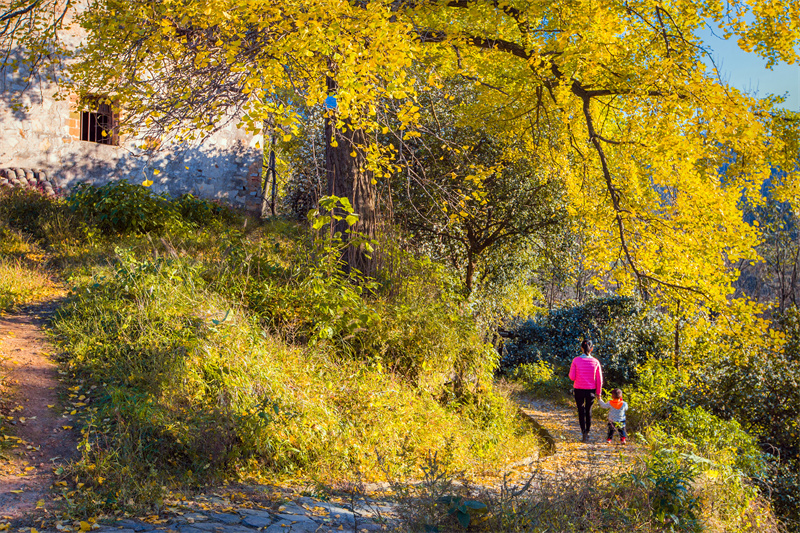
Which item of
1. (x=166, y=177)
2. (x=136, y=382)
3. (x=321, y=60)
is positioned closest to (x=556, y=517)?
(x=136, y=382)

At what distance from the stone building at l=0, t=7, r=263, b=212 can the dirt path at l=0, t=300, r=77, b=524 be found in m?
5.21

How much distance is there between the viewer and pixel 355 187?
26.4 feet

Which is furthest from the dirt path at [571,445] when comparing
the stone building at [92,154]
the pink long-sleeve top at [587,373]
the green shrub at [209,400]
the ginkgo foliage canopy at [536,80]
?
the stone building at [92,154]

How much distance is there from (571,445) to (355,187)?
5397 millimetres

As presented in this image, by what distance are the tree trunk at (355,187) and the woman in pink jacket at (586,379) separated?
141 inches

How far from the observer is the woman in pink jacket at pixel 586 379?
876 cm

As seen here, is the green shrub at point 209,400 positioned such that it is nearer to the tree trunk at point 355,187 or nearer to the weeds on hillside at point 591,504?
the weeds on hillside at point 591,504

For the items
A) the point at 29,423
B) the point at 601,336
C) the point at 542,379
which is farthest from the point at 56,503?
the point at 601,336

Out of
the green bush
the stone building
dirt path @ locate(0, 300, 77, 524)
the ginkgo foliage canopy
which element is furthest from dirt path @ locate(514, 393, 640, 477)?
the stone building

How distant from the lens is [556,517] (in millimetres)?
4020

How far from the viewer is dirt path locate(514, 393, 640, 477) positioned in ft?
22.9

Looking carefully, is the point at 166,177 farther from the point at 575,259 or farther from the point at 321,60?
the point at 575,259

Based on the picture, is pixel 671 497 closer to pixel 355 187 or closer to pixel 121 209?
pixel 355 187

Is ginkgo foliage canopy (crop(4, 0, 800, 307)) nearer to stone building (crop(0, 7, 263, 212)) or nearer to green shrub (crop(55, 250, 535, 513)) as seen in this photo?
green shrub (crop(55, 250, 535, 513))
